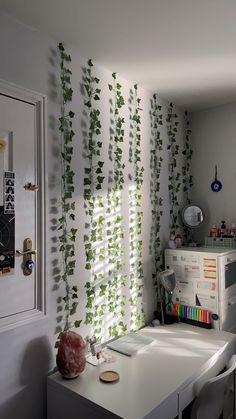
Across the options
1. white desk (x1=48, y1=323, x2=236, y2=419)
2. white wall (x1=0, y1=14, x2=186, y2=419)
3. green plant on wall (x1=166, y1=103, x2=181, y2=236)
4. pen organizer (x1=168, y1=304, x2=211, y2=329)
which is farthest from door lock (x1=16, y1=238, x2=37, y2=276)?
green plant on wall (x1=166, y1=103, x2=181, y2=236)

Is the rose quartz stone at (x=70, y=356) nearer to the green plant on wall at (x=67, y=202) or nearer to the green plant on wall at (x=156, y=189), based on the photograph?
the green plant on wall at (x=67, y=202)

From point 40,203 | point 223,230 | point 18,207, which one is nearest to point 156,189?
point 223,230

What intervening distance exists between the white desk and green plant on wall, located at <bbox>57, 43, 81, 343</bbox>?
1.08 feet

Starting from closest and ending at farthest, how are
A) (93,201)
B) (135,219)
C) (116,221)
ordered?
(93,201)
(116,221)
(135,219)

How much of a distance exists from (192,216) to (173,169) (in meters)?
0.45

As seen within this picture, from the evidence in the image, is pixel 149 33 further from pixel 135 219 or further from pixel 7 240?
pixel 7 240

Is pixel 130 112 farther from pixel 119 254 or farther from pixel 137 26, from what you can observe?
pixel 119 254

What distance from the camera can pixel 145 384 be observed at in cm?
156

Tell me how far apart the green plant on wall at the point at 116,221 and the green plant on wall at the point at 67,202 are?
12.8 inches

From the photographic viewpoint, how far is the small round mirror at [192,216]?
279 centimetres

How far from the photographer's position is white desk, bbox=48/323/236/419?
4.61ft

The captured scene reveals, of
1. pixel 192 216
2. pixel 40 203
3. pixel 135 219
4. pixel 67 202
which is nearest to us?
pixel 40 203

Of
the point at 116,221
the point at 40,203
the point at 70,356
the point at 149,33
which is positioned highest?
the point at 149,33

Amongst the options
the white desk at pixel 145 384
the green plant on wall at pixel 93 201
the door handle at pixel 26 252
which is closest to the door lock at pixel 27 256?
the door handle at pixel 26 252
